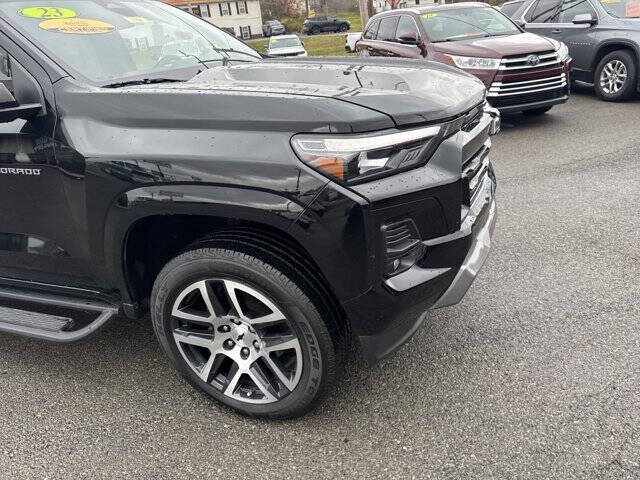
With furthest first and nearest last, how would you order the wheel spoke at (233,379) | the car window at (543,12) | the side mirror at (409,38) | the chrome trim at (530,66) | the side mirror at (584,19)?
the car window at (543,12)
the side mirror at (584,19)
the side mirror at (409,38)
the chrome trim at (530,66)
the wheel spoke at (233,379)

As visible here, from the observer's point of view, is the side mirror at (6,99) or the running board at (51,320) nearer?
the side mirror at (6,99)

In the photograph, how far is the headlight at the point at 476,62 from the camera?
22.2 feet

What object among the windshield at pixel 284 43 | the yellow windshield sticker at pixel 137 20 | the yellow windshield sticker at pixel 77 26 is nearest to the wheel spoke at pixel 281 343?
the yellow windshield sticker at pixel 77 26

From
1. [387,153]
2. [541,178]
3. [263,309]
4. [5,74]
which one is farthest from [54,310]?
[541,178]

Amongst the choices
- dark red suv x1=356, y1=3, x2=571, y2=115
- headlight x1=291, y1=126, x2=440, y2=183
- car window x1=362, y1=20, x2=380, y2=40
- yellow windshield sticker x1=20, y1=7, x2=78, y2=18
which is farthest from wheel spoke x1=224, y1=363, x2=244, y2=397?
car window x1=362, y1=20, x2=380, y2=40

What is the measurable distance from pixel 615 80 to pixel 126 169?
8.25 metres

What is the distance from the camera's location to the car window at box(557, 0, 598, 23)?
834 centimetres

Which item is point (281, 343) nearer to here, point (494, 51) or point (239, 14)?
point (494, 51)

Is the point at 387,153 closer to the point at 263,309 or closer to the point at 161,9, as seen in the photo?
the point at 263,309

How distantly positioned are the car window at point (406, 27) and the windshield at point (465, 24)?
0.16 m

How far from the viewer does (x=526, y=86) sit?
22.6ft

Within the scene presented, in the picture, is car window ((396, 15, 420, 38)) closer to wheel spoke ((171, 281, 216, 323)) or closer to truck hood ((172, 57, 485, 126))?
truck hood ((172, 57, 485, 126))

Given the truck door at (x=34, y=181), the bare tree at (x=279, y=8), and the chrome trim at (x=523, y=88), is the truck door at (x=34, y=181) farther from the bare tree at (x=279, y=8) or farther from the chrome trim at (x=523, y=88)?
the bare tree at (x=279, y=8)

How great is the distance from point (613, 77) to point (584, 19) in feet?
3.38
